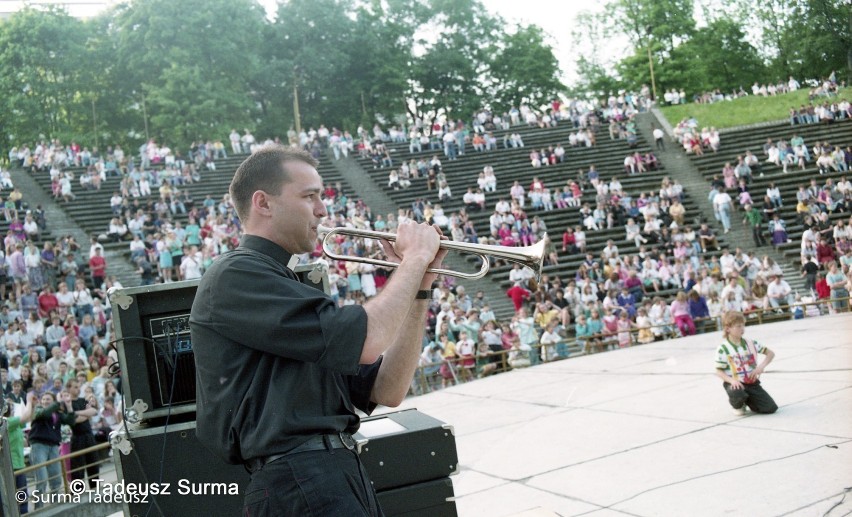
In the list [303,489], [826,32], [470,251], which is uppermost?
[826,32]

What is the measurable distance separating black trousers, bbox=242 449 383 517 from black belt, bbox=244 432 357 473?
1 centimetres

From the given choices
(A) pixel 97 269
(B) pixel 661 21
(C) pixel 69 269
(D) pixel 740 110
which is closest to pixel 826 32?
(A) pixel 97 269

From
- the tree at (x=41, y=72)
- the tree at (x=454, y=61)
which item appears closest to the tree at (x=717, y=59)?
the tree at (x=454, y=61)

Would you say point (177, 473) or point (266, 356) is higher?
point (266, 356)

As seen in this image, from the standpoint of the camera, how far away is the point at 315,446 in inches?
83.4

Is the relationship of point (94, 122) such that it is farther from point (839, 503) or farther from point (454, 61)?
point (839, 503)

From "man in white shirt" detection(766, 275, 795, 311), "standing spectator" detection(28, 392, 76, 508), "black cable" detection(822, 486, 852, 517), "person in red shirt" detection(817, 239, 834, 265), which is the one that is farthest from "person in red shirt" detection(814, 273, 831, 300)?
"standing spectator" detection(28, 392, 76, 508)

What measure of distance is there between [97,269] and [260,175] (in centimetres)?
1464

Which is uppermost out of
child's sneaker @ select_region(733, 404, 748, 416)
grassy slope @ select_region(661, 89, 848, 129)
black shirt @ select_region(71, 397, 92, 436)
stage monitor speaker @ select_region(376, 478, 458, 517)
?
grassy slope @ select_region(661, 89, 848, 129)

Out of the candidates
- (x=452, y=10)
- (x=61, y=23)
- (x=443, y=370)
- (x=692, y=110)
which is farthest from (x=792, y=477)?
(x=452, y=10)

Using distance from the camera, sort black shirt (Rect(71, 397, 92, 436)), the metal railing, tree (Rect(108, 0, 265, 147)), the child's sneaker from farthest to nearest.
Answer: tree (Rect(108, 0, 265, 147))
black shirt (Rect(71, 397, 92, 436))
the metal railing
the child's sneaker

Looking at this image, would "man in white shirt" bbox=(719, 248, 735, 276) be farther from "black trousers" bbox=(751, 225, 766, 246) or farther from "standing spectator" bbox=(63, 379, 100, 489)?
"standing spectator" bbox=(63, 379, 100, 489)

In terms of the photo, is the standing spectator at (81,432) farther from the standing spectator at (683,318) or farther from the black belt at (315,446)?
the standing spectator at (683,318)

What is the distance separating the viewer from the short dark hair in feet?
7.57
